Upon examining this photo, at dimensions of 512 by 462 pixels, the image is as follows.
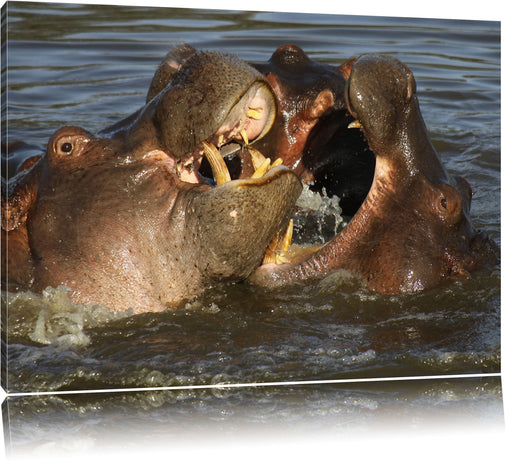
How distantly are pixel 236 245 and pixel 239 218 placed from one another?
7.1 inches

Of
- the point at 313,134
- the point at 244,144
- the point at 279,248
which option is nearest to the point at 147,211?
the point at 244,144

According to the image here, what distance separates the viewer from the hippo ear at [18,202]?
456 cm

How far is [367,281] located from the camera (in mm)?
4789

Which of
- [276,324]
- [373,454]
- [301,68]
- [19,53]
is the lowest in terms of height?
[373,454]

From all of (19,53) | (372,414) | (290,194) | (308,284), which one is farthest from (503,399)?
(19,53)

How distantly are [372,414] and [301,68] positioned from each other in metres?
2.33

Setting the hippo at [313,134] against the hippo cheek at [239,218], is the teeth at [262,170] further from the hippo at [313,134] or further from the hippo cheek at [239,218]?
the hippo at [313,134]

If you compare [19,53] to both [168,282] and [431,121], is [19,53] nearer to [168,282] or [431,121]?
[168,282]

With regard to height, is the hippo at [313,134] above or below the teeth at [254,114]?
above

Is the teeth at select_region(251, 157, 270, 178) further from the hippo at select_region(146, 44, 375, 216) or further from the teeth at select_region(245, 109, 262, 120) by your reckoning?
the hippo at select_region(146, 44, 375, 216)

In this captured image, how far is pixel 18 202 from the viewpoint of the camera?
459 cm

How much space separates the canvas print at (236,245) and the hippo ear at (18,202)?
0.01 metres

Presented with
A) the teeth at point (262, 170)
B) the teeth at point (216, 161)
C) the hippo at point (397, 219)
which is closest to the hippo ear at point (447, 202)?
the hippo at point (397, 219)

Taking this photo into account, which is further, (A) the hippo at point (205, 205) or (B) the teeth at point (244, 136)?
(B) the teeth at point (244, 136)
